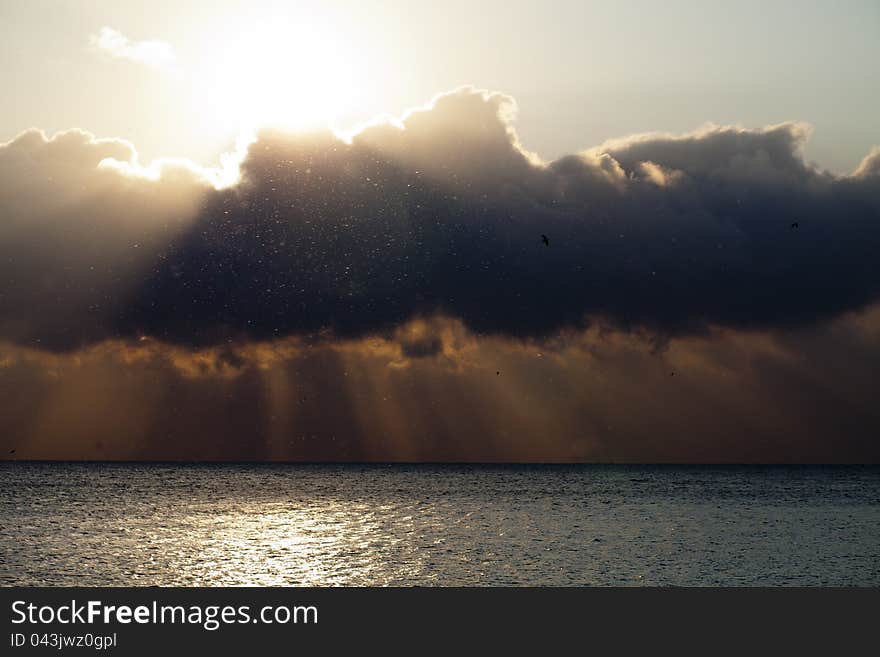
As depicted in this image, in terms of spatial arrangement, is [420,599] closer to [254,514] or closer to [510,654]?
[510,654]

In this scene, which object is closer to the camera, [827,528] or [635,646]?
[635,646]

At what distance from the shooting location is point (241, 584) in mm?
51438

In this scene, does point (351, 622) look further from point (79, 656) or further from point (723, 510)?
point (723, 510)

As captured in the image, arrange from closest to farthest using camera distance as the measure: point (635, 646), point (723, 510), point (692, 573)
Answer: point (635, 646)
point (692, 573)
point (723, 510)

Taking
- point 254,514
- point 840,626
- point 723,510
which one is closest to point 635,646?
point 840,626

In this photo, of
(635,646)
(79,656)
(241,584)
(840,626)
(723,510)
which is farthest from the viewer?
(723,510)

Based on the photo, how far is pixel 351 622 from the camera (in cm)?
3872

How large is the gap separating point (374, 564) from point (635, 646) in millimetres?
27360

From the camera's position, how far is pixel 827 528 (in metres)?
95.5

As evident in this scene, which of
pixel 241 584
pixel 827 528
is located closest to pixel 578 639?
pixel 241 584

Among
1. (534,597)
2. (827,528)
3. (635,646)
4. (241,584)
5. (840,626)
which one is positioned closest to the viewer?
(635,646)

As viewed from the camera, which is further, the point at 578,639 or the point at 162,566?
the point at 162,566

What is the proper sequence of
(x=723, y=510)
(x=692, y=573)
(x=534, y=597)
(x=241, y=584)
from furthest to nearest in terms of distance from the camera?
(x=723, y=510)
(x=692, y=573)
(x=241, y=584)
(x=534, y=597)

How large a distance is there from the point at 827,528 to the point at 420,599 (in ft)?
210
